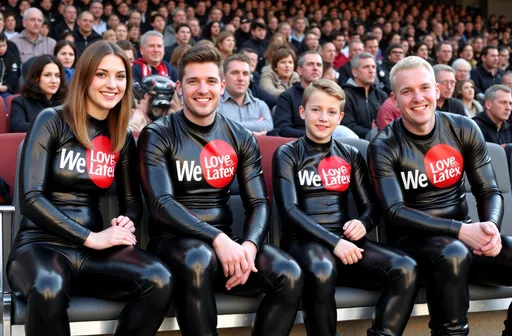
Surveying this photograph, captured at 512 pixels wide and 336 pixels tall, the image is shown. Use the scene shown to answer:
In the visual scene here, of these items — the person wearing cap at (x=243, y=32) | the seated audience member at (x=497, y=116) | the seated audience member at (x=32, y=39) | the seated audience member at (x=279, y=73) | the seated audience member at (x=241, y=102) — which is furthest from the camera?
the person wearing cap at (x=243, y=32)

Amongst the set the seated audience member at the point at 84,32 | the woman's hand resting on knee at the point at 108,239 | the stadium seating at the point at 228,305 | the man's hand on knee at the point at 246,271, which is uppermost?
the seated audience member at the point at 84,32

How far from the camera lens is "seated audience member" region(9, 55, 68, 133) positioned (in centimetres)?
459

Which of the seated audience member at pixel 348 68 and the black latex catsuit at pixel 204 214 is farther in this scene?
the seated audience member at pixel 348 68

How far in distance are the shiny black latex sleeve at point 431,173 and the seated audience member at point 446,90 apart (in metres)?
2.65

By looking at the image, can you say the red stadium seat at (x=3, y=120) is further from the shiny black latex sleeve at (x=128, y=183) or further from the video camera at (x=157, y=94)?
the shiny black latex sleeve at (x=128, y=183)

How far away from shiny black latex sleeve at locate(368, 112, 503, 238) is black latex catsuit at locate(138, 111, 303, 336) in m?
0.56

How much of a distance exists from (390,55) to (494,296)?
18.7 feet

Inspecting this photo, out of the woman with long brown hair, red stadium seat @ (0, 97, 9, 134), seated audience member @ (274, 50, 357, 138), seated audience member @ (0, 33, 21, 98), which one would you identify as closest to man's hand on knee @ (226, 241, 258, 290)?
the woman with long brown hair

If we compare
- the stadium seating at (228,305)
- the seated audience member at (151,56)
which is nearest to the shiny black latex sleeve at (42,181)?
the stadium seating at (228,305)

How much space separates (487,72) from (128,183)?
7783 mm

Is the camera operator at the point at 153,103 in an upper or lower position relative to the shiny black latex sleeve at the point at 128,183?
upper

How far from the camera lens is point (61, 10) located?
987 centimetres

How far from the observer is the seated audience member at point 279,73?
20.7 feet

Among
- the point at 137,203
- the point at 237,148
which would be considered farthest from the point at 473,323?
the point at 137,203
